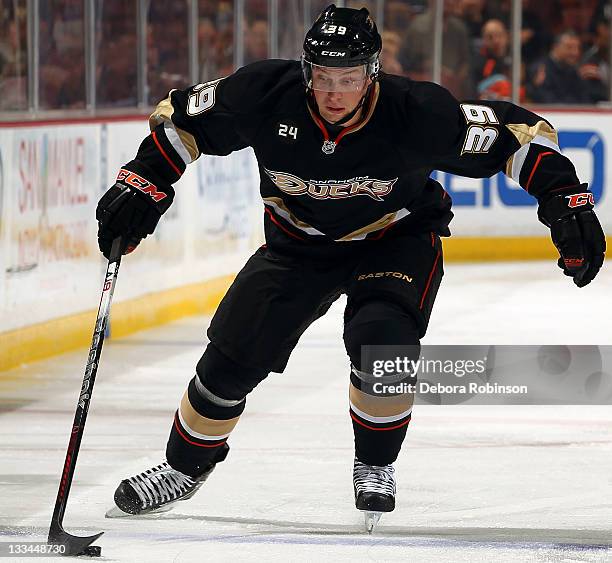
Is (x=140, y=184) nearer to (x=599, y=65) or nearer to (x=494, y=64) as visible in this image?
(x=494, y=64)

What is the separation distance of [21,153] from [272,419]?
5.63 feet

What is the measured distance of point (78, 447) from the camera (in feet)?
11.5

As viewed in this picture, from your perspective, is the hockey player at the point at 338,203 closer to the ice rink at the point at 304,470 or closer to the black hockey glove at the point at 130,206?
the black hockey glove at the point at 130,206

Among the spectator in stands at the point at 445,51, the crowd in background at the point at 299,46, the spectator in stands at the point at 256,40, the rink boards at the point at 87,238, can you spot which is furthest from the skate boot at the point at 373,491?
the spectator in stands at the point at 445,51

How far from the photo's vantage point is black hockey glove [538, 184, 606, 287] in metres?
3.47

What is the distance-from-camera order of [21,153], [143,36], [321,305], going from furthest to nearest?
1. [143,36]
2. [21,153]
3. [321,305]

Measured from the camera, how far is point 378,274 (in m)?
3.61

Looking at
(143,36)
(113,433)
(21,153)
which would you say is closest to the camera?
(113,433)

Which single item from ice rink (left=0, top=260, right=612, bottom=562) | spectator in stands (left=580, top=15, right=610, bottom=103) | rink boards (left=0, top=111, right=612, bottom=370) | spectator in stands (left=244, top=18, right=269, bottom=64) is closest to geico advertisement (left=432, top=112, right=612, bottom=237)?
spectator in stands (left=580, top=15, right=610, bottom=103)

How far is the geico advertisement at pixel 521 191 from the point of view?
10359 millimetres

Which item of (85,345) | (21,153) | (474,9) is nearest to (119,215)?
(21,153)

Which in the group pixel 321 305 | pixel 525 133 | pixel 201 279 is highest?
pixel 525 133

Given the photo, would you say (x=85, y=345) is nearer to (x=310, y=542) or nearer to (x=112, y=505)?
(x=112, y=505)

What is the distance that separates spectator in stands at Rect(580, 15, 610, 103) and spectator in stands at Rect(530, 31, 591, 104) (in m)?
0.05
